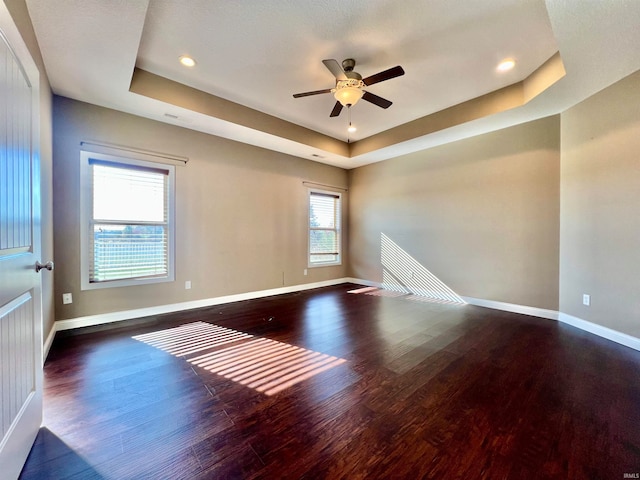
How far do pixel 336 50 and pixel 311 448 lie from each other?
3.24 m

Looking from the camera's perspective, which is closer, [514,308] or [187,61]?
[187,61]

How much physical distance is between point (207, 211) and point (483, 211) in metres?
4.40

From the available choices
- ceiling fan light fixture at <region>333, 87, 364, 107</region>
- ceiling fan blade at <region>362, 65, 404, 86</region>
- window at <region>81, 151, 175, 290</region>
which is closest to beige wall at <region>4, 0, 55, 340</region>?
window at <region>81, 151, 175, 290</region>

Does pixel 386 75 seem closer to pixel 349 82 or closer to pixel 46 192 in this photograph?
pixel 349 82

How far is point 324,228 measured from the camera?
592cm

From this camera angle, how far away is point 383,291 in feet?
17.6

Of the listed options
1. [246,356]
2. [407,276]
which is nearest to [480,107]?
[407,276]

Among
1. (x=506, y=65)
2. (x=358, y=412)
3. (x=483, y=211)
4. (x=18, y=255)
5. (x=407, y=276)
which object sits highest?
(x=506, y=65)

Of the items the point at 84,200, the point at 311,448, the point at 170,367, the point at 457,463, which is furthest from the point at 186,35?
the point at 457,463

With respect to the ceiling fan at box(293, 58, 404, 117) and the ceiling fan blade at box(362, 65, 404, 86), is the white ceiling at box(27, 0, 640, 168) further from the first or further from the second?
the ceiling fan blade at box(362, 65, 404, 86)

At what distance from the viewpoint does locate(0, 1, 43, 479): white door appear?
3.65 ft

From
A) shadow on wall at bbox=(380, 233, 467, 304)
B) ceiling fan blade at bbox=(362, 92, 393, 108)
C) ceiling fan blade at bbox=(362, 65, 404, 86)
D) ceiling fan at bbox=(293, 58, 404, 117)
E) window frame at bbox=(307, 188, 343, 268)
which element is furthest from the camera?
window frame at bbox=(307, 188, 343, 268)

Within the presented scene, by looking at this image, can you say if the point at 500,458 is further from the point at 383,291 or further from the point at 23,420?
the point at 383,291

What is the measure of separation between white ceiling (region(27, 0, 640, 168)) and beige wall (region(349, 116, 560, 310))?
58cm
